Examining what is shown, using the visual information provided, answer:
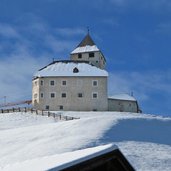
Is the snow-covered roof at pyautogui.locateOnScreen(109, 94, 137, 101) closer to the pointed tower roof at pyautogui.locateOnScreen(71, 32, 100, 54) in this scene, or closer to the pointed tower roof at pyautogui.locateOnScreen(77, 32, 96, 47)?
the pointed tower roof at pyautogui.locateOnScreen(71, 32, 100, 54)

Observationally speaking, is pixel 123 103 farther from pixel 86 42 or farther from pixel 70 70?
pixel 86 42

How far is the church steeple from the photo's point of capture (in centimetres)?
8956

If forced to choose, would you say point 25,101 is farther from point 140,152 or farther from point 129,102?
point 140,152

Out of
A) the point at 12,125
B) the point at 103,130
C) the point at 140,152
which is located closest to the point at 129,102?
the point at 12,125

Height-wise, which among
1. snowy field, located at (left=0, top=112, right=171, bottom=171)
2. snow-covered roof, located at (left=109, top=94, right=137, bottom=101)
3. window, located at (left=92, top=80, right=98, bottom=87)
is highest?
window, located at (left=92, top=80, right=98, bottom=87)

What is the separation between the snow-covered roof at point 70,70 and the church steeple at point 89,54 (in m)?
5.22

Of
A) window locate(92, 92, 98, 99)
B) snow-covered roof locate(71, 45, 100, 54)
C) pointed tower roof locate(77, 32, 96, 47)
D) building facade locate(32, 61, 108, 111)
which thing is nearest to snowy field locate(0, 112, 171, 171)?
building facade locate(32, 61, 108, 111)

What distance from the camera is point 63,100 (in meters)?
78.1

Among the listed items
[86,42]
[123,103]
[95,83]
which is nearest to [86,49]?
[86,42]

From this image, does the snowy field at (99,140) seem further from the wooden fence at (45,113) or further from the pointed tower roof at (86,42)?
the pointed tower roof at (86,42)

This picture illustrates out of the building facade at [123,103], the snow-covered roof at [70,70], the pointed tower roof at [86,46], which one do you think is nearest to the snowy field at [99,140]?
the building facade at [123,103]

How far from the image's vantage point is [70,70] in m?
81.6

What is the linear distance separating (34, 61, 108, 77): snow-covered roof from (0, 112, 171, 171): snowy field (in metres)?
31.6

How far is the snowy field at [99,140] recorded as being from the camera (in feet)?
110
